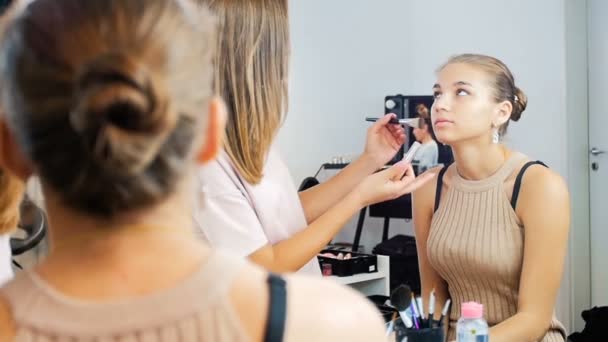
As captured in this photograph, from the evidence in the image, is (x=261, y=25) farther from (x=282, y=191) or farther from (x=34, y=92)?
(x=34, y=92)

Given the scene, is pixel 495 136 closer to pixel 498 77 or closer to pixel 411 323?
pixel 498 77

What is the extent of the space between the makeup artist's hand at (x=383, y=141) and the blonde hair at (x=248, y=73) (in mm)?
401

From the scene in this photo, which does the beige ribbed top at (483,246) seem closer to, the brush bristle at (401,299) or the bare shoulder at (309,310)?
the brush bristle at (401,299)

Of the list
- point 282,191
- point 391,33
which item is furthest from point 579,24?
point 282,191

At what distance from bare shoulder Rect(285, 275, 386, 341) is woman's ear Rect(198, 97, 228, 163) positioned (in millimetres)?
98

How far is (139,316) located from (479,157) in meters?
1.24

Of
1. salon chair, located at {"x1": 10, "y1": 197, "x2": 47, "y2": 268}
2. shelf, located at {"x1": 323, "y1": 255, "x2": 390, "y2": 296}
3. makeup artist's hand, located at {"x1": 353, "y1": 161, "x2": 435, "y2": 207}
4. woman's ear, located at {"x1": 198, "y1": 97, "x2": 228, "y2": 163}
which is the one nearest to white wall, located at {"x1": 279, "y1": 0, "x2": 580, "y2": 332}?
shelf, located at {"x1": 323, "y1": 255, "x2": 390, "y2": 296}

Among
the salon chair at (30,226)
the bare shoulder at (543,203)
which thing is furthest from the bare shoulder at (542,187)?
the salon chair at (30,226)

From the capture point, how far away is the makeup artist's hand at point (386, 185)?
121 centimetres

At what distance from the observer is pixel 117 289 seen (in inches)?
16.5

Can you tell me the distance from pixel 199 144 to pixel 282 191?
0.73 meters

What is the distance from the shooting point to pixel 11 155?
446mm

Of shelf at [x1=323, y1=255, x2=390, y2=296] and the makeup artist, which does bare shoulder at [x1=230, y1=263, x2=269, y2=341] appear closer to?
the makeup artist

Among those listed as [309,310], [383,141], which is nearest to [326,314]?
[309,310]
